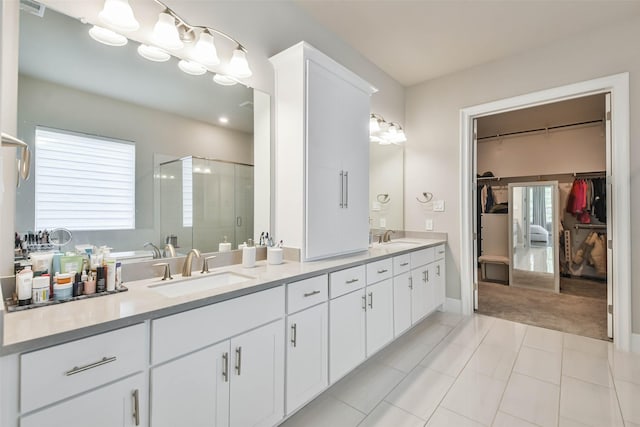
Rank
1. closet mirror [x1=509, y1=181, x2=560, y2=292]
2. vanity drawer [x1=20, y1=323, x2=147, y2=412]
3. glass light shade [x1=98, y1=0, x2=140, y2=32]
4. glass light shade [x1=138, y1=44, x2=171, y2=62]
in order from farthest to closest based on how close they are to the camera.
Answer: closet mirror [x1=509, y1=181, x2=560, y2=292], glass light shade [x1=138, y1=44, x2=171, y2=62], glass light shade [x1=98, y1=0, x2=140, y2=32], vanity drawer [x1=20, y1=323, x2=147, y2=412]

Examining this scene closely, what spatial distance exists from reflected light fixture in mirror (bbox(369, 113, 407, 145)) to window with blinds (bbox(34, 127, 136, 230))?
93.2 inches

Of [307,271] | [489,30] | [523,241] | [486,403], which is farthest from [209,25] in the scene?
[523,241]

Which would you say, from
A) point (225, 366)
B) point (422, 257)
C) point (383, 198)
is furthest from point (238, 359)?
point (383, 198)

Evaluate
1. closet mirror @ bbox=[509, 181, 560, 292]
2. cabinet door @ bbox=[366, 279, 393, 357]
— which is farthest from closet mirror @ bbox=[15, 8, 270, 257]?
closet mirror @ bbox=[509, 181, 560, 292]

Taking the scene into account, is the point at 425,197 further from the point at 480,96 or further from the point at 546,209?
the point at 546,209

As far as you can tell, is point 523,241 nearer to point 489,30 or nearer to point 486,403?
point 489,30

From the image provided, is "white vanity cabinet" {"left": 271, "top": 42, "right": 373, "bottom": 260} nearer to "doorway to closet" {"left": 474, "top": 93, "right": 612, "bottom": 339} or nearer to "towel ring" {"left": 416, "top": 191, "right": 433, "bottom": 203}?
"towel ring" {"left": 416, "top": 191, "right": 433, "bottom": 203}

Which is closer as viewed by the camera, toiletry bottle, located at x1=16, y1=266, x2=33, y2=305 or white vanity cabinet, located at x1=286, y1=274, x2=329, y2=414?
toiletry bottle, located at x1=16, y1=266, x2=33, y2=305

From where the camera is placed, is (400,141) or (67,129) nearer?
(67,129)

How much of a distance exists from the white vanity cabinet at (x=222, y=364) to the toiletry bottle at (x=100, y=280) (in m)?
0.40

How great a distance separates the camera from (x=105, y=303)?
1152 mm

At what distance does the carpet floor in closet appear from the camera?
311 cm

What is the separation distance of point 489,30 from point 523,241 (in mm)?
3545

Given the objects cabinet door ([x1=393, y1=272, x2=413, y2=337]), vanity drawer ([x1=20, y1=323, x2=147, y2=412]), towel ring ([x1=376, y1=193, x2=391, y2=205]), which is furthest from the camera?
towel ring ([x1=376, y1=193, x2=391, y2=205])
